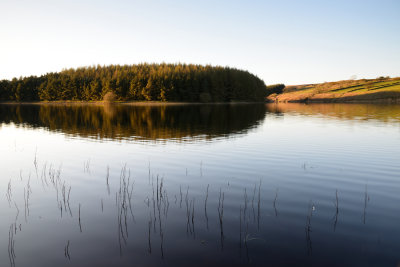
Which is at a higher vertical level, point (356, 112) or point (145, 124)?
point (356, 112)

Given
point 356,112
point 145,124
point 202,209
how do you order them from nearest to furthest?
point 202,209 < point 145,124 < point 356,112

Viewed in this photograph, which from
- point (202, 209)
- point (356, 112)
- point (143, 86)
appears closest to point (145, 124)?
point (202, 209)

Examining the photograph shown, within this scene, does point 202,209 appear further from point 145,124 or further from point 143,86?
point 143,86

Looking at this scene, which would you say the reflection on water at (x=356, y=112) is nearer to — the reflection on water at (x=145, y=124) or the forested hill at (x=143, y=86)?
the reflection on water at (x=145, y=124)

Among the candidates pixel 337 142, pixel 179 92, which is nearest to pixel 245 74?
pixel 179 92

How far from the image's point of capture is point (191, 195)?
13742mm

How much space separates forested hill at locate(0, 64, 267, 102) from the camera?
162750 millimetres

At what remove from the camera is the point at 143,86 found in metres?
165

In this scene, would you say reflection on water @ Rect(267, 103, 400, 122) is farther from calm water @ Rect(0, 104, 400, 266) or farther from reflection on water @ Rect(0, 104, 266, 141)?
calm water @ Rect(0, 104, 400, 266)

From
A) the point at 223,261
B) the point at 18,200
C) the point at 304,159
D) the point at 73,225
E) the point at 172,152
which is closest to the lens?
the point at 223,261

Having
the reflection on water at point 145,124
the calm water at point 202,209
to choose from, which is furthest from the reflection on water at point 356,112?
the calm water at point 202,209

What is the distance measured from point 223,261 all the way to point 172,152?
54.8 feet

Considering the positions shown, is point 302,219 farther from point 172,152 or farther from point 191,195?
point 172,152

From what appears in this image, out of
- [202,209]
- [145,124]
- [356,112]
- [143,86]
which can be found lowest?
[202,209]
